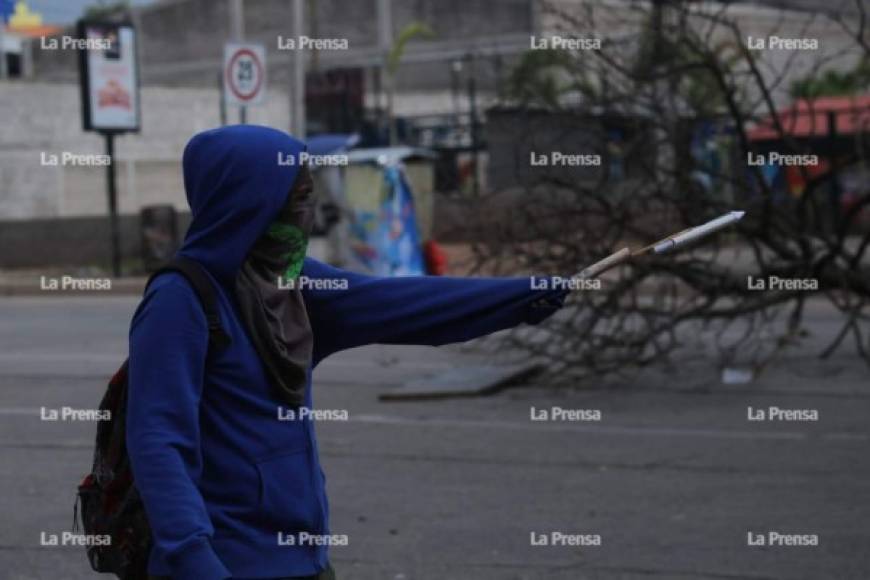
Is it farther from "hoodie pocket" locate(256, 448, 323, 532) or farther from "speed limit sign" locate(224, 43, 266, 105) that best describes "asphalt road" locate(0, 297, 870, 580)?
"speed limit sign" locate(224, 43, 266, 105)

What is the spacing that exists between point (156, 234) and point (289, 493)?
22.2 meters

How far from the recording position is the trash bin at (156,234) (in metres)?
25.2

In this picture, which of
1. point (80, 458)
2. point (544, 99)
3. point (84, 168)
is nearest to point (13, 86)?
point (84, 168)

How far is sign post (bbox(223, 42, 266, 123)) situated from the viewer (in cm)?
2073

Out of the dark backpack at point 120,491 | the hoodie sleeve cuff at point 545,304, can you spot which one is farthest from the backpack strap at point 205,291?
the hoodie sleeve cuff at point 545,304

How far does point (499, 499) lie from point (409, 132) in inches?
1006

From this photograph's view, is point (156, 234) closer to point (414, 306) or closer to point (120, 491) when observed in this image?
point (414, 306)

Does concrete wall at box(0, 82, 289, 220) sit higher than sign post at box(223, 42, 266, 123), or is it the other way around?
sign post at box(223, 42, 266, 123)

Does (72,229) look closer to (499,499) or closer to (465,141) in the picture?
(465,141)

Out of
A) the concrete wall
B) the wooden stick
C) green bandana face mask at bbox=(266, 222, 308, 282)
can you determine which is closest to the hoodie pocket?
green bandana face mask at bbox=(266, 222, 308, 282)

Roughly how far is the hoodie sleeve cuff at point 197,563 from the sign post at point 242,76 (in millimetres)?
17715

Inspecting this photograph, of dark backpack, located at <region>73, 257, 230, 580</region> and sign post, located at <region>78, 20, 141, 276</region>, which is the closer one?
dark backpack, located at <region>73, 257, 230, 580</region>

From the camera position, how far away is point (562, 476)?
9.02 m

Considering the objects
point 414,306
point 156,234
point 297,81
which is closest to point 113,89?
point 156,234
